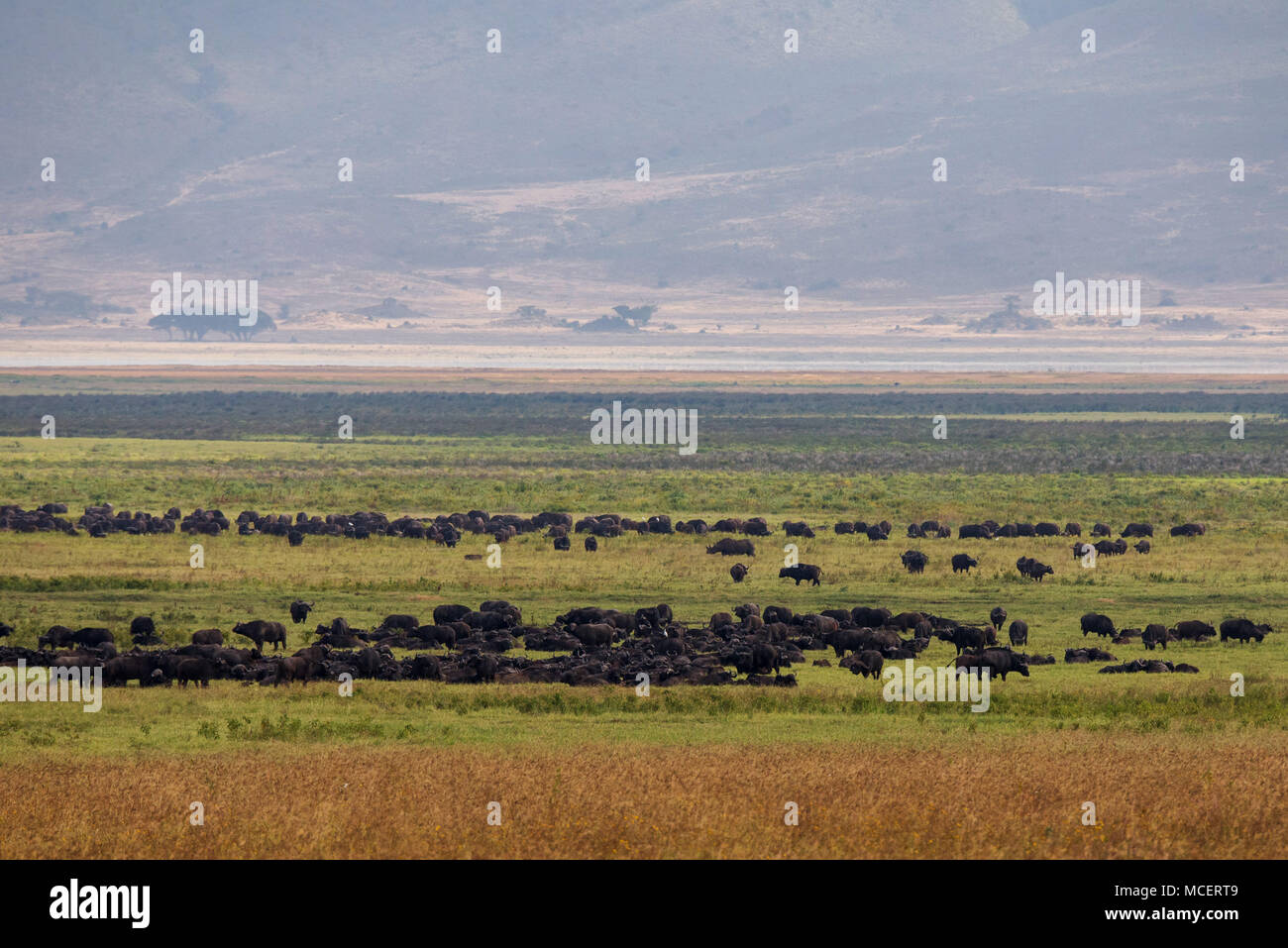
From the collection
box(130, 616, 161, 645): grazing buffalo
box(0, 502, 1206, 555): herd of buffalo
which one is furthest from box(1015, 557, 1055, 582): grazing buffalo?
box(130, 616, 161, 645): grazing buffalo

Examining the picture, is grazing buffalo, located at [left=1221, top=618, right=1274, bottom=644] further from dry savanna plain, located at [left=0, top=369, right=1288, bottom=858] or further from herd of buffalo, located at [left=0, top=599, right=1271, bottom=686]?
dry savanna plain, located at [left=0, top=369, right=1288, bottom=858]

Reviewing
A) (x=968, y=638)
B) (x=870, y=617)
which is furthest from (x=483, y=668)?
(x=968, y=638)

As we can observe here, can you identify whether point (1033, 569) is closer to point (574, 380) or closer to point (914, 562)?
point (914, 562)

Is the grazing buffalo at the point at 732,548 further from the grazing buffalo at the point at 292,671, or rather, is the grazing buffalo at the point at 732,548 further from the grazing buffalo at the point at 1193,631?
the grazing buffalo at the point at 292,671

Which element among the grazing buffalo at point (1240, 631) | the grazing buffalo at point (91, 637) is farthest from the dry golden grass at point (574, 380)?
the grazing buffalo at point (91, 637)

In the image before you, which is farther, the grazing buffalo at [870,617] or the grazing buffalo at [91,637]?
the grazing buffalo at [870,617]

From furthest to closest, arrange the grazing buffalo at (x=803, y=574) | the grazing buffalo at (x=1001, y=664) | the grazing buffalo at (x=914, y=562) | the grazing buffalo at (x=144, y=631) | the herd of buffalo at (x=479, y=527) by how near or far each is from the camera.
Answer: the herd of buffalo at (x=479, y=527), the grazing buffalo at (x=914, y=562), the grazing buffalo at (x=803, y=574), the grazing buffalo at (x=144, y=631), the grazing buffalo at (x=1001, y=664)
